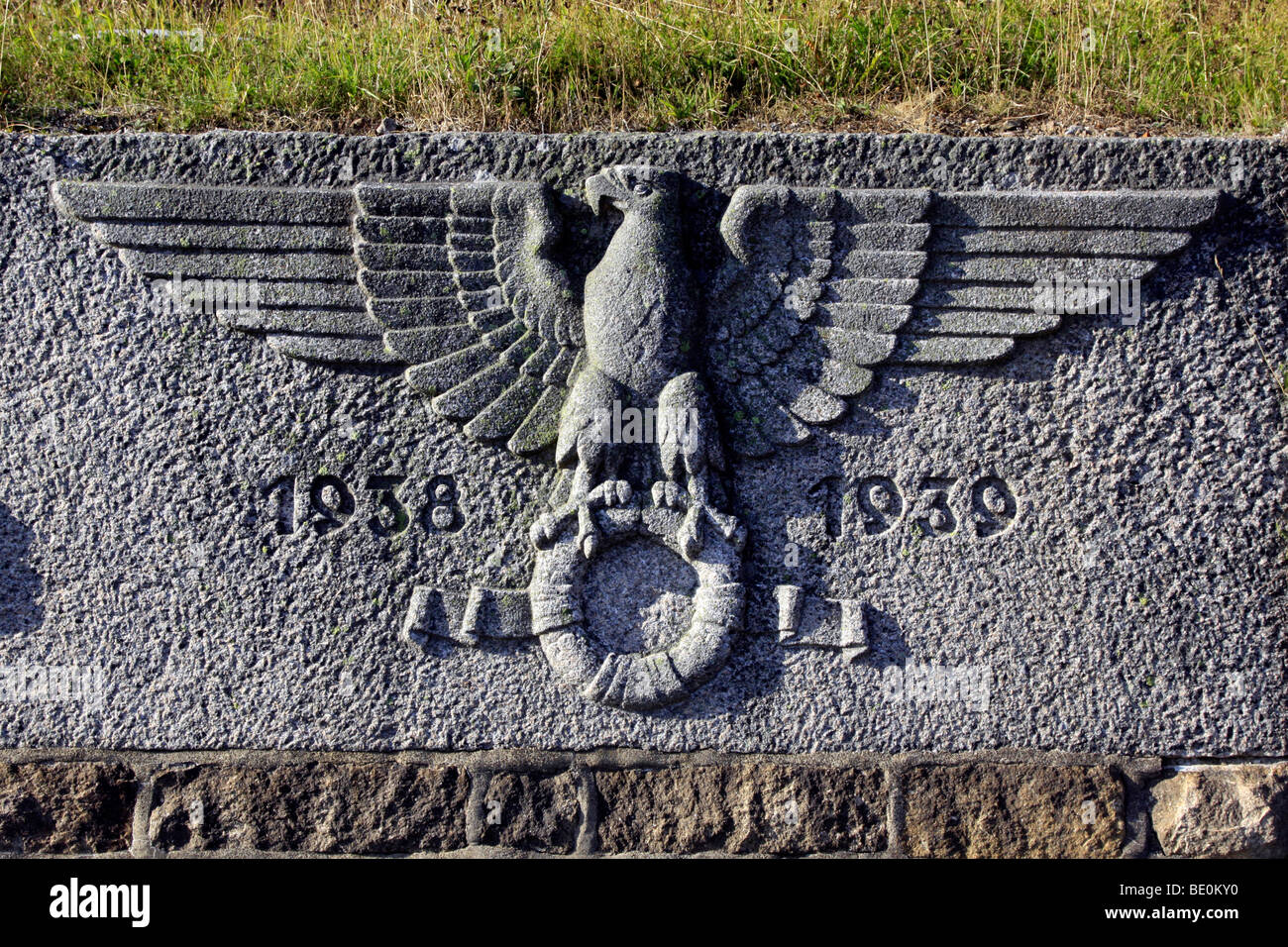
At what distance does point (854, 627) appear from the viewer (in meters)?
2.00

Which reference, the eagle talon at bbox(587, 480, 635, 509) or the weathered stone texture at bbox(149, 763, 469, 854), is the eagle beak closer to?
the eagle talon at bbox(587, 480, 635, 509)

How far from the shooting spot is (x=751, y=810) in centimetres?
200

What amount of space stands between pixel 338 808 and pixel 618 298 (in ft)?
3.72

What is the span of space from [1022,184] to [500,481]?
120cm

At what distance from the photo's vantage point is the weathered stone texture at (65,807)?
2025 millimetres

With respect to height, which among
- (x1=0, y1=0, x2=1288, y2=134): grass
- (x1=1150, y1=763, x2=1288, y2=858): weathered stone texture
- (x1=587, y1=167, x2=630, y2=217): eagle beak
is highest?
(x1=0, y1=0, x2=1288, y2=134): grass

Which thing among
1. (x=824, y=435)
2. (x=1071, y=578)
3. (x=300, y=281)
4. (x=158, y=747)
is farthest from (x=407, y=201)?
(x=1071, y=578)

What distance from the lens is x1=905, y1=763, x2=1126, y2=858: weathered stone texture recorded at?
78.2 inches

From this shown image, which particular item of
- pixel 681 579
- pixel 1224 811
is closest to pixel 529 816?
pixel 681 579

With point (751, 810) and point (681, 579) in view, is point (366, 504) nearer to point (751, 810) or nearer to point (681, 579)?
point (681, 579)

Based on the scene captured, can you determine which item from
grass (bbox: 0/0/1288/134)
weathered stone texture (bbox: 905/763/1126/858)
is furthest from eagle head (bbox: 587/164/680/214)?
weathered stone texture (bbox: 905/763/1126/858)

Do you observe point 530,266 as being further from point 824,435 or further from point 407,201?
point 824,435

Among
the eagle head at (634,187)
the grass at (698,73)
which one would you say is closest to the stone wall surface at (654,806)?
the eagle head at (634,187)

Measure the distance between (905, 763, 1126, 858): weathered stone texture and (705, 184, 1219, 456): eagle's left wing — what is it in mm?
743
